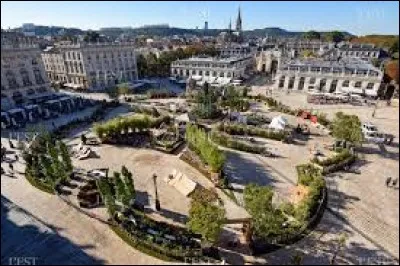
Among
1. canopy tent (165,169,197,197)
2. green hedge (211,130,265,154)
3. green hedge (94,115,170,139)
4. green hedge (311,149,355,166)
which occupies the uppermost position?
green hedge (94,115,170,139)

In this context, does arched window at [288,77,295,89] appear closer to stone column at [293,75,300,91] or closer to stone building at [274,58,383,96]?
stone building at [274,58,383,96]

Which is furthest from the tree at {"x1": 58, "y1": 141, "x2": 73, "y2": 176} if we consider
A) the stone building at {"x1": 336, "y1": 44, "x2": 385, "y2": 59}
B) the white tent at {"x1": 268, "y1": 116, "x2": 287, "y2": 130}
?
the stone building at {"x1": 336, "y1": 44, "x2": 385, "y2": 59}

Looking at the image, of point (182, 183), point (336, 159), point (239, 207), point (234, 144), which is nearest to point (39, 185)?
point (182, 183)

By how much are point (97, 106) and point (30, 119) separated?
1475 cm

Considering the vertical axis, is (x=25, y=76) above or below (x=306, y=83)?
above

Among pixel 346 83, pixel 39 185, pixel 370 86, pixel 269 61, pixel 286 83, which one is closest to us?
pixel 39 185

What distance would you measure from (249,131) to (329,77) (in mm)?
38273

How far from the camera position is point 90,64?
8112 cm

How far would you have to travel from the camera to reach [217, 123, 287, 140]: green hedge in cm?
4741

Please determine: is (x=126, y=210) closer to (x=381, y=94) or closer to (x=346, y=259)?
(x=346, y=259)

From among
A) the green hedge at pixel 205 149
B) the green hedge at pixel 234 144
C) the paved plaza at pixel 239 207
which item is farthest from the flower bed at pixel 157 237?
the green hedge at pixel 234 144

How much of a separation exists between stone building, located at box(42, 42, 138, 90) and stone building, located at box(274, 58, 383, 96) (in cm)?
4473

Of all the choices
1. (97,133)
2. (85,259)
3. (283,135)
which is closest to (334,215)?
(283,135)

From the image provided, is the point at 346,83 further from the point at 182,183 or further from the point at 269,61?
the point at 182,183
